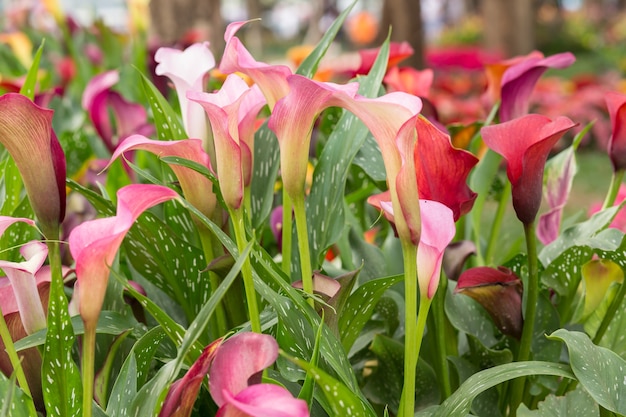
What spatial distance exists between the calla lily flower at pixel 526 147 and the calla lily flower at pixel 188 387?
0.84ft

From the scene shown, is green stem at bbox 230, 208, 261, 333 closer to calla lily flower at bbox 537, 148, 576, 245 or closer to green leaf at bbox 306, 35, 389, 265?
green leaf at bbox 306, 35, 389, 265

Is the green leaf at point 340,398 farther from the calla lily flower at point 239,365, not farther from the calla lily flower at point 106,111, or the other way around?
the calla lily flower at point 106,111

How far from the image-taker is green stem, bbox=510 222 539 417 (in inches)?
25.2

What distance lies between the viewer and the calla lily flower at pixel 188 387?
0.45 m

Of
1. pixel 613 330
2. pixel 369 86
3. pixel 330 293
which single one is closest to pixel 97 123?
pixel 369 86

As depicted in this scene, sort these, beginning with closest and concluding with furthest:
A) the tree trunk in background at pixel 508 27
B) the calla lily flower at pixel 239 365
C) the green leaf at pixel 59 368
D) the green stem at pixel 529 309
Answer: the calla lily flower at pixel 239 365
the green leaf at pixel 59 368
the green stem at pixel 529 309
the tree trunk in background at pixel 508 27

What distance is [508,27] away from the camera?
6.00 m

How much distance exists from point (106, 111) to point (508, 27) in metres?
5.34

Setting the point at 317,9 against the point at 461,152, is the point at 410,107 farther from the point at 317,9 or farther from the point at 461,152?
the point at 317,9

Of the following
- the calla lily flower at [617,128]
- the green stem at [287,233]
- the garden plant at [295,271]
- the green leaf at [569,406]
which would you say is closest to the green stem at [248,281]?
the garden plant at [295,271]

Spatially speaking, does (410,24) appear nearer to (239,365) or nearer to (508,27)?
(508,27)

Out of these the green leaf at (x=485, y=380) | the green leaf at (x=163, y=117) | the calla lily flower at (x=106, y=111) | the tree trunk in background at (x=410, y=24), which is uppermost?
the green leaf at (x=163, y=117)

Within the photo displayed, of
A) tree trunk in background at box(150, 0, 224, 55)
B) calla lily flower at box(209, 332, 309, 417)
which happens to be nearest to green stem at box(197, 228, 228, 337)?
calla lily flower at box(209, 332, 309, 417)

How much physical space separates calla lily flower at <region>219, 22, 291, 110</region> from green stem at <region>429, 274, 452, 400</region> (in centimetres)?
22
